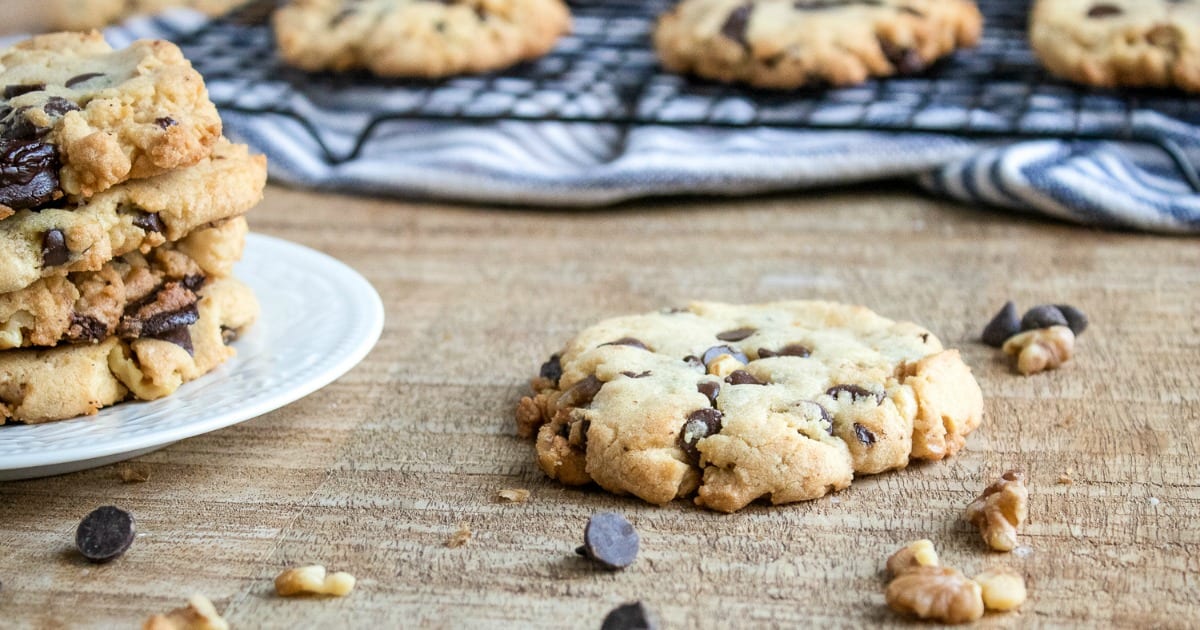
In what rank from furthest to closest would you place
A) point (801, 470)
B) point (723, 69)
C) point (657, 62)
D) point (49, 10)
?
point (49, 10) < point (657, 62) < point (723, 69) < point (801, 470)

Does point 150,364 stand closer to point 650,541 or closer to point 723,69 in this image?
point 650,541

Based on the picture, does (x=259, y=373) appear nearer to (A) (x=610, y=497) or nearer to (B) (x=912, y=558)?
(A) (x=610, y=497)

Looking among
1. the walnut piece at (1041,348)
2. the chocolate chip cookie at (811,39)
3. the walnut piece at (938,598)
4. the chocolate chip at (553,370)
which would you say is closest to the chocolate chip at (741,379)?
the chocolate chip at (553,370)

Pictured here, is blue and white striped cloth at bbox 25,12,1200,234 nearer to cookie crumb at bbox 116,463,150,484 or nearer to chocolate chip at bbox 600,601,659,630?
cookie crumb at bbox 116,463,150,484

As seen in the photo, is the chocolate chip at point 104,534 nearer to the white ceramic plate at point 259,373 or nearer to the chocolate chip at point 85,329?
the white ceramic plate at point 259,373

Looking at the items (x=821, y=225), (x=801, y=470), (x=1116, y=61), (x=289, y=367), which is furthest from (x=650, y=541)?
(x=1116, y=61)

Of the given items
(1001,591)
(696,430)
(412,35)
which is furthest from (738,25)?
(1001,591)
